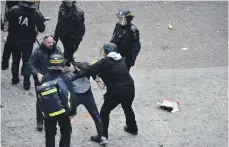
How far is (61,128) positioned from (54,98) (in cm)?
70

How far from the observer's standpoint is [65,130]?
7852 millimetres

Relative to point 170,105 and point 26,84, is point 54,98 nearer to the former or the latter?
point 26,84

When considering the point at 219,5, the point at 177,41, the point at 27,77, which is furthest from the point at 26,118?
the point at 219,5

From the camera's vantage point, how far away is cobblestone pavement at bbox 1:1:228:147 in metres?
9.12

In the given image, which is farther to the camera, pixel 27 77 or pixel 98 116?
pixel 27 77

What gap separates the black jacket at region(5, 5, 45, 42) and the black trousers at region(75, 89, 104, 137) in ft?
6.61

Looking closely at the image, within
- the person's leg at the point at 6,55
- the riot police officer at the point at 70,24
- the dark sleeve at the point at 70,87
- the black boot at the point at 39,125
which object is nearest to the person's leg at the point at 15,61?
the person's leg at the point at 6,55

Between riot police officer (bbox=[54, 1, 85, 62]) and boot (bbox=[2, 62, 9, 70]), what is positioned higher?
riot police officer (bbox=[54, 1, 85, 62])

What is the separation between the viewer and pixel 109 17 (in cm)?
1426

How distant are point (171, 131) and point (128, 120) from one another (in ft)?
2.74

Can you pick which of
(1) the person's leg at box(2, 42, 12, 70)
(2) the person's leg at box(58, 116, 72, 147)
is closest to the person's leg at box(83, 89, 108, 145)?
(2) the person's leg at box(58, 116, 72, 147)

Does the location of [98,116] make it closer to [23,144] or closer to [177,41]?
[23,144]

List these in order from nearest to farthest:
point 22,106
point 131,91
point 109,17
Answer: point 131,91 < point 22,106 < point 109,17

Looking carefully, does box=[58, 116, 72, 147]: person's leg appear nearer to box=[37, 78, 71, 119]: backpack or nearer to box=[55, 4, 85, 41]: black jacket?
box=[37, 78, 71, 119]: backpack
